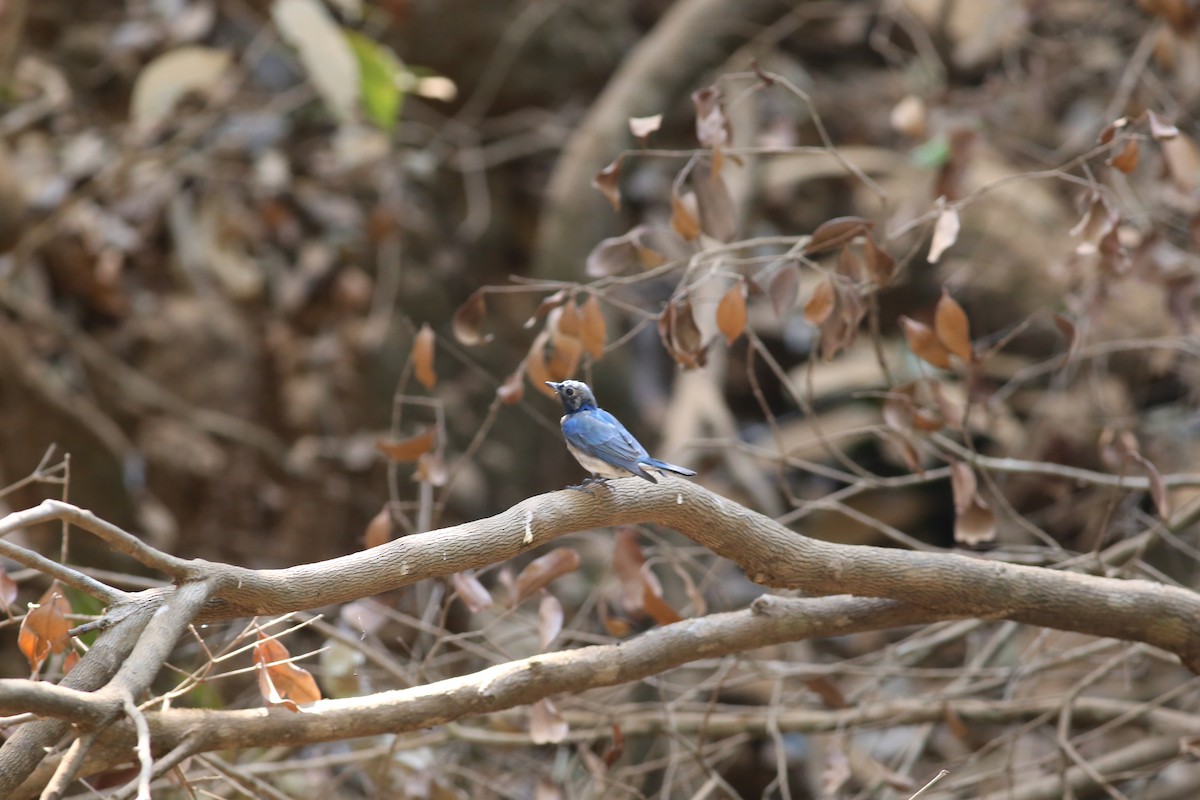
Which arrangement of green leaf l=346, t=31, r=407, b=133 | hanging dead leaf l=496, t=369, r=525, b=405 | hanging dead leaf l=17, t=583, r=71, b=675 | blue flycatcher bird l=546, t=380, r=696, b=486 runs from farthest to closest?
1. green leaf l=346, t=31, r=407, b=133
2. hanging dead leaf l=496, t=369, r=525, b=405
3. blue flycatcher bird l=546, t=380, r=696, b=486
4. hanging dead leaf l=17, t=583, r=71, b=675

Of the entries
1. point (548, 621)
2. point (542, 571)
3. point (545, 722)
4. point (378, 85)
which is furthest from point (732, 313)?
point (378, 85)

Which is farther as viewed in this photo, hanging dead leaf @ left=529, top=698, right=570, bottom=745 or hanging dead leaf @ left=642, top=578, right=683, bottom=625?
hanging dead leaf @ left=642, top=578, right=683, bottom=625

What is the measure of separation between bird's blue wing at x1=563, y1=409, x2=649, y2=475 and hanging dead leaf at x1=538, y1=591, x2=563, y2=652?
501 millimetres

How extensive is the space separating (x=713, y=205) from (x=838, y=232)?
1.12 feet

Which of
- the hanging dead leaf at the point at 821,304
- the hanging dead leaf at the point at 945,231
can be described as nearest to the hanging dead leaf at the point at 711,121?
the hanging dead leaf at the point at 821,304

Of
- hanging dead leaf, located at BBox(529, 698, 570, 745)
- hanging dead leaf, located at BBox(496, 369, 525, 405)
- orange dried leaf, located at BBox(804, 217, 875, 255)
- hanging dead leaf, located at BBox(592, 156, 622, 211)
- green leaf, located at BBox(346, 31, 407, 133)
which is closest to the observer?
hanging dead leaf, located at BBox(529, 698, 570, 745)

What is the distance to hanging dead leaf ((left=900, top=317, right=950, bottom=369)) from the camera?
3129mm

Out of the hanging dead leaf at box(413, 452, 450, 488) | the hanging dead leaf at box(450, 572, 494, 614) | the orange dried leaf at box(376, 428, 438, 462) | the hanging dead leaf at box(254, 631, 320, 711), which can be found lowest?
the hanging dead leaf at box(450, 572, 494, 614)

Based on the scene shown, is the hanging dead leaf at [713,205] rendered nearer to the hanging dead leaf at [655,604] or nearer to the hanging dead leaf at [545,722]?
the hanging dead leaf at [655,604]

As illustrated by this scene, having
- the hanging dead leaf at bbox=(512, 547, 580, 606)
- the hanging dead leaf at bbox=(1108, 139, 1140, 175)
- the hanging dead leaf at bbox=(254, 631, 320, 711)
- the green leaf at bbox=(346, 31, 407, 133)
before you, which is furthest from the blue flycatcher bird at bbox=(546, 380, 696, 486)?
the green leaf at bbox=(346, 31, 407, 133)

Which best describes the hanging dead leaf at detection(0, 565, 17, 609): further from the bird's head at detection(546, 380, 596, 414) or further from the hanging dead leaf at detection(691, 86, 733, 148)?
the hanging dead leaf at detection(691, 86, 733, 148)

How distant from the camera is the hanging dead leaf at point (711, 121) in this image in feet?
10.0

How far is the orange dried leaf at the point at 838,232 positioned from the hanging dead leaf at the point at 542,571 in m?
1.01

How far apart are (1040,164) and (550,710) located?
5.38 meters
